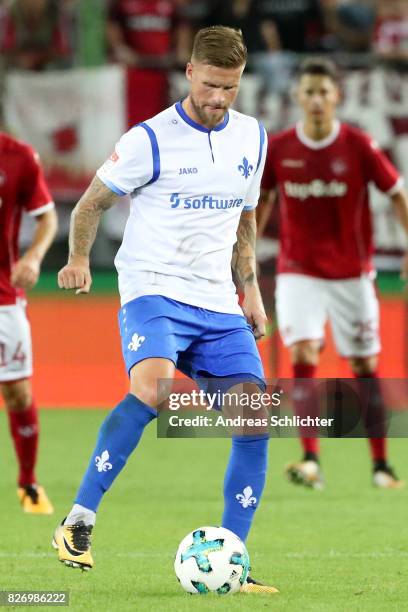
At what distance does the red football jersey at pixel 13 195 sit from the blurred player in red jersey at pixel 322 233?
1.73 metres

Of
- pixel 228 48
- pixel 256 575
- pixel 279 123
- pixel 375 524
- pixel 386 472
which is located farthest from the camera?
pixel 279 123

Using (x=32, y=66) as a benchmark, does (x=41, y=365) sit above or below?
below

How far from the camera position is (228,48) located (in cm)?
541

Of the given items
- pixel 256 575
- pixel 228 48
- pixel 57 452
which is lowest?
pixel 57 452

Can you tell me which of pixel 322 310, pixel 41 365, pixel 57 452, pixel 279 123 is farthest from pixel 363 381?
pixel 279 123

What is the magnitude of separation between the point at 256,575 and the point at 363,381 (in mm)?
3631

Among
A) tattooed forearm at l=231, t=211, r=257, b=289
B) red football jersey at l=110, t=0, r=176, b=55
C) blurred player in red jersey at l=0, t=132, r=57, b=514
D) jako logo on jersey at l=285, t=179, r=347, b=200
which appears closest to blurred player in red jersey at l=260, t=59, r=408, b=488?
jako logo on jersey at l=285, t=179, r=347, b=200

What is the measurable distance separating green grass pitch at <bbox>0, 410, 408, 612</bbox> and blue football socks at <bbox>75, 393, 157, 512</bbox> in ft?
1.27

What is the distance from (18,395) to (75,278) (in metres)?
2.84

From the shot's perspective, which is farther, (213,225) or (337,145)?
(337,145)

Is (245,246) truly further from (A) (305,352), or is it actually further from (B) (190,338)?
(A) (305,352)

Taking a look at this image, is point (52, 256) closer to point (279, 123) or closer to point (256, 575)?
point (279, 123)

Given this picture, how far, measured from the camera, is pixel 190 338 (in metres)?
5.62

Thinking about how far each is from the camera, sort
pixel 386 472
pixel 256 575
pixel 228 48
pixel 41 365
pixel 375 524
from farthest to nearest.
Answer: pixel 41 365
pixel 386 472
pixel 375 524
pixel 256 575
pixel 228 48
